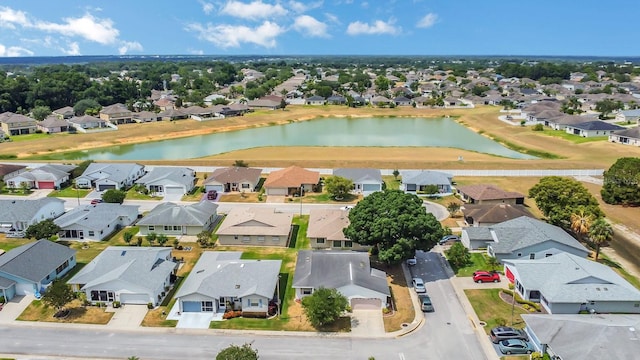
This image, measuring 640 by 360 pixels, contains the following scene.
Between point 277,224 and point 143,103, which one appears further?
point 143,103

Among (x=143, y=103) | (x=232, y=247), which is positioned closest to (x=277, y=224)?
(x=232, y=247)

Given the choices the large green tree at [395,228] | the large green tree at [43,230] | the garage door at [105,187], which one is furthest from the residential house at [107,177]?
the large green tree at [395,228]

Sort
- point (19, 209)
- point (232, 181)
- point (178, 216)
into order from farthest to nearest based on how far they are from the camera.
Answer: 1. point (232, 181)
2. point (19, 209)
3. point (178, 216)

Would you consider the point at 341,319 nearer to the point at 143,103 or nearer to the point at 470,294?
the point at 470,294

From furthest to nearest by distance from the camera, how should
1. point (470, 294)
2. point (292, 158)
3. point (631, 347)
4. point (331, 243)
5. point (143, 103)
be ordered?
point (143, 103) < point (292, 158) < point (331, 243) < point (470, 294) < point (631, 347)

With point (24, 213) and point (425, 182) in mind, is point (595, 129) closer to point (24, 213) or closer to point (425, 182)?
point (425, 182)

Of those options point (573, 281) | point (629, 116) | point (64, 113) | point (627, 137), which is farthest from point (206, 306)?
point (629, 116)
